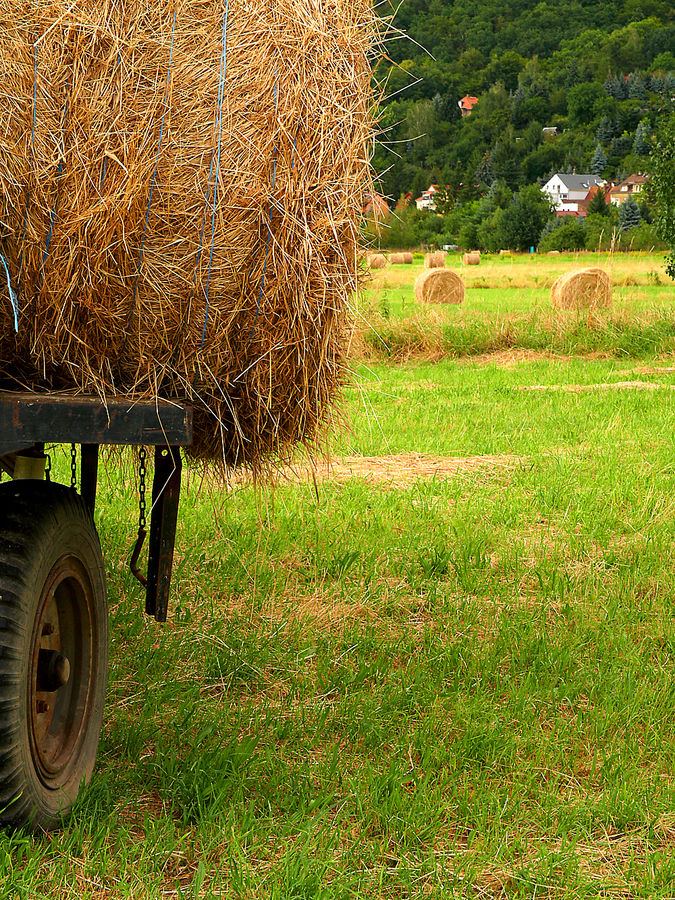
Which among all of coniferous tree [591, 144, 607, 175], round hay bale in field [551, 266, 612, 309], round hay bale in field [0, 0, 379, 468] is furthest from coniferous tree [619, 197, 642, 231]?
round hay bale in field [0, 0, 379, 468]

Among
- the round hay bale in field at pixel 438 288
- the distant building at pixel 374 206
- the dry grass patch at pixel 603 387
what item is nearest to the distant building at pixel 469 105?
the round hay bale in field at pixel 438 288

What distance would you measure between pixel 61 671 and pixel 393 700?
1474 millimetres

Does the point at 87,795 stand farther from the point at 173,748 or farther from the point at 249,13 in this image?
the point at 249,13

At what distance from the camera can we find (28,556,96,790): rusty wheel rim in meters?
2.47

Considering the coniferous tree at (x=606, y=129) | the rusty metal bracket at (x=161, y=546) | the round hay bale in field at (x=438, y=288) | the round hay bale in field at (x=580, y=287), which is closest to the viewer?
the rusty metal bracket at (x=161, y=546)

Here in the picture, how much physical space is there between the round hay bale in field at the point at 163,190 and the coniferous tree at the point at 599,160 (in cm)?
11162

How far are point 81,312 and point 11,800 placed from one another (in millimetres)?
1223

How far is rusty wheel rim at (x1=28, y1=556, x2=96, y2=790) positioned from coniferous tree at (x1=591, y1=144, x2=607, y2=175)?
367 feet

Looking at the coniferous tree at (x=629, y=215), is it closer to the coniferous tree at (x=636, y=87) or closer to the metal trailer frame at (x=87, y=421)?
the coniferous tree at (x=636, y=87)

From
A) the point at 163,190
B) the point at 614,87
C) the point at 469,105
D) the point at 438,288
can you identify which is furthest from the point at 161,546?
the point at 614,87

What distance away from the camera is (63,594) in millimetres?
2730

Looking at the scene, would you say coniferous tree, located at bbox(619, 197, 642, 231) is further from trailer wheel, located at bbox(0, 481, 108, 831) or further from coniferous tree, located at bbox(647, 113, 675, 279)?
trailer wheel, located at bbox(0, 481, 108, 831)

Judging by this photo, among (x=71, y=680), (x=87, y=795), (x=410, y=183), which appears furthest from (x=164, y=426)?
(x=410, y=183)

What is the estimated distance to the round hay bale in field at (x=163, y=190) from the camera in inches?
95.3
